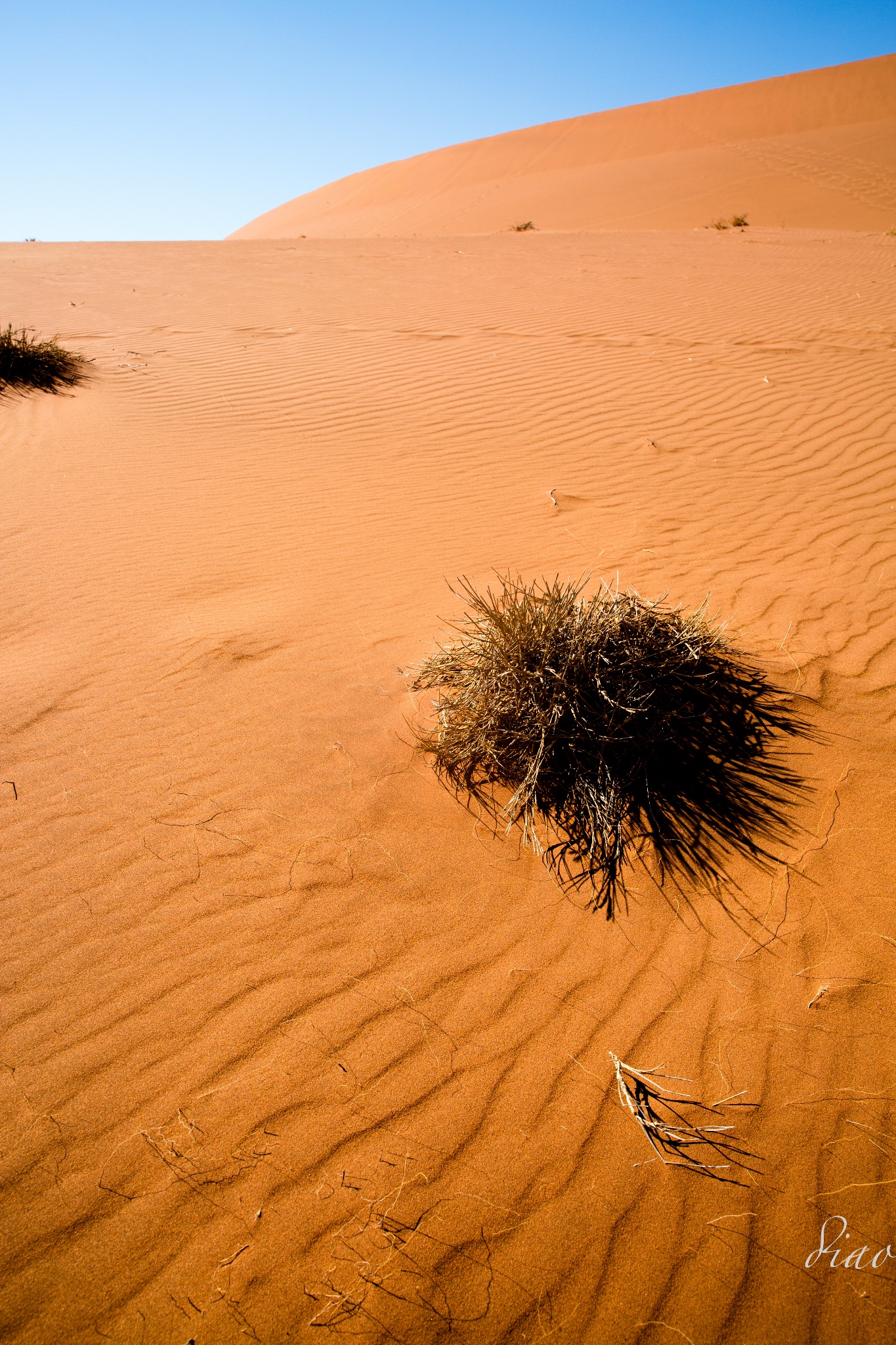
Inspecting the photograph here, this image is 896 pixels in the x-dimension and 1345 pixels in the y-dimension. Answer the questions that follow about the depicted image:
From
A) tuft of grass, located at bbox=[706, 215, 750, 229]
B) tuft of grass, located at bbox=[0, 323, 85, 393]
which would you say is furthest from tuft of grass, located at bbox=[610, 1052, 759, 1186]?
tuft of grass, located at bbox=[706, 215, 750, 229]

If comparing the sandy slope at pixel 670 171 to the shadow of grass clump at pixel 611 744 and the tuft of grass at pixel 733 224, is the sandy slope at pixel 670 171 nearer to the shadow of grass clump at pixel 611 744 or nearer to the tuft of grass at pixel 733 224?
the tuft of grass at pixel 733 224

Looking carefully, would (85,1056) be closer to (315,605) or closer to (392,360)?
(315,605)

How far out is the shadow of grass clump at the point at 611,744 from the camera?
8.10ft

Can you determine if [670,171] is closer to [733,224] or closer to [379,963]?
[733,224]

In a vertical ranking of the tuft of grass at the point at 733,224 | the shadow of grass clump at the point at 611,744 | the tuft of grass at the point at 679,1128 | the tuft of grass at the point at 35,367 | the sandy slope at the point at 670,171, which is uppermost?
the sandy slope at the point at 670,171

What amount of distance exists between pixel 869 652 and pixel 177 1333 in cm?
354

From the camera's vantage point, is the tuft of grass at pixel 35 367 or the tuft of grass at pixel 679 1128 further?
the tuft of grass at pixel 35 367

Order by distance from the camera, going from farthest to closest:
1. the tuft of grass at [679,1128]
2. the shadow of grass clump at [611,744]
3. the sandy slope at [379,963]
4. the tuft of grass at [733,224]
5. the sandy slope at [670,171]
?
the sandy slope at [670,171] < the tuft of grass at [733,224] < the shadow of grass clump at [611,744] < the tuft of grass at [679,1128] < the sandy slope at [379,963]

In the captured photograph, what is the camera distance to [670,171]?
92.5 feet

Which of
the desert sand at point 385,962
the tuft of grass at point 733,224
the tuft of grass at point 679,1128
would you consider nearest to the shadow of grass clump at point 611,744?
the desert sand at point 385,962

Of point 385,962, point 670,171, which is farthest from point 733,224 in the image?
point 385,962

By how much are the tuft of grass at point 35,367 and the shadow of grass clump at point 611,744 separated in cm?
731

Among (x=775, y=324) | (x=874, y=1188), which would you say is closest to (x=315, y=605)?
(x=874, y=1188)

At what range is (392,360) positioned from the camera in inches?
321
